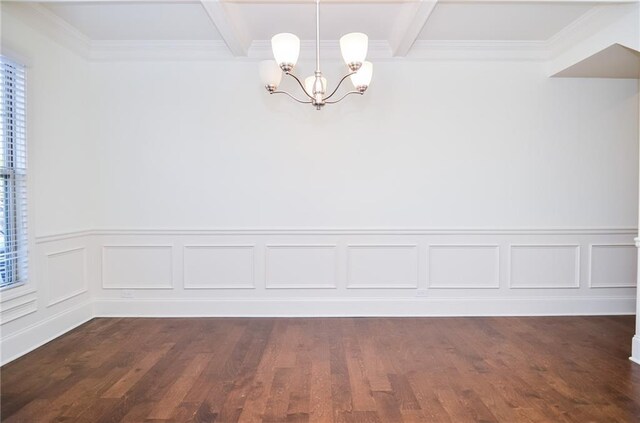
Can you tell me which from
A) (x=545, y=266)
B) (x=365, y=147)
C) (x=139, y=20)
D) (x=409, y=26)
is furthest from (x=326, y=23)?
(x=545, y=266)

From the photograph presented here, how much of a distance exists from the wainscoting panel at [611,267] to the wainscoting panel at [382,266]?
1.87 meters

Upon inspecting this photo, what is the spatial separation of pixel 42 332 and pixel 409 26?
4049 mm

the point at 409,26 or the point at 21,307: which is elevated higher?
the point at 409,26

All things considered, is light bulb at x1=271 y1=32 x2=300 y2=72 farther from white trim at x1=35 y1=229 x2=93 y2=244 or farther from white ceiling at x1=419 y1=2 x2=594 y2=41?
white trim at x1=35 y1=229 x2=93 y2=244

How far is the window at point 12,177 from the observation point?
315 cm

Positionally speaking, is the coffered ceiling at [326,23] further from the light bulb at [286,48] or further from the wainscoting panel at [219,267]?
the wainscoting panel at [219,267]

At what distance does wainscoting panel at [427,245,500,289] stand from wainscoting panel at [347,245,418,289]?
0.21 meters

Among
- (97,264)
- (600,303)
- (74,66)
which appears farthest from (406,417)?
(74,66)

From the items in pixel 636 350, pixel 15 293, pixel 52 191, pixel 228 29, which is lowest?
pixel 636 350

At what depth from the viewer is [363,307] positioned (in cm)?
432

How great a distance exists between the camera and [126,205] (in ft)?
14.1

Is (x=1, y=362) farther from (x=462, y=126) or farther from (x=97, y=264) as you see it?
(x=462, y=126)

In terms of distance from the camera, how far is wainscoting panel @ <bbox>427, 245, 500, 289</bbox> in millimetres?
4336

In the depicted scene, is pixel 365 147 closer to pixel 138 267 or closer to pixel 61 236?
pixel 138 267
